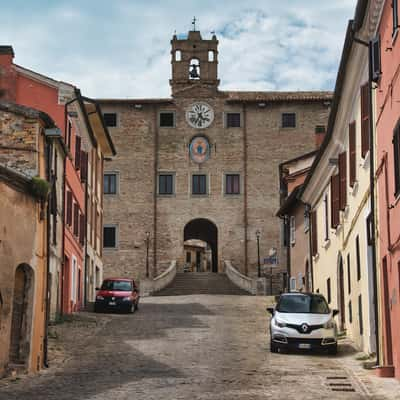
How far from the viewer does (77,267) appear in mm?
38062

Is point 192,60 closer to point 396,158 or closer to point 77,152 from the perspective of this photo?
point 77,152

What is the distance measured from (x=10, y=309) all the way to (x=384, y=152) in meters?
7.97

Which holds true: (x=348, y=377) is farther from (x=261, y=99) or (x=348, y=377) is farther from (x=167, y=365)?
(x=261, y=99)

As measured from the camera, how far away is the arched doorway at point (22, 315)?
1834 cm

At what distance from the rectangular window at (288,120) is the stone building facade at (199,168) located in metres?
0.07

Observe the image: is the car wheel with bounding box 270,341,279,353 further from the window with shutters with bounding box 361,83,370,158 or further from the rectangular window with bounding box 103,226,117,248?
the rectangular window with bounding box 103,226,117,248

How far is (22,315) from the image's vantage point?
18.5 m

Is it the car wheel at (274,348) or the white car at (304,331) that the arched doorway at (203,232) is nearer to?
the white car at (304,331)

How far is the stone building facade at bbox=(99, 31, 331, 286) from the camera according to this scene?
59.4 metres

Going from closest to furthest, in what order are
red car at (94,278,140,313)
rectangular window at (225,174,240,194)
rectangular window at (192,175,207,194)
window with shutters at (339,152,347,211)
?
window with shutters at (339,152,347,211) → red car at (94,278,140,313) → rectangular window at (225,174,240,194) → rectangular window at (192,175,207,194)

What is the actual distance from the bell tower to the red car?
27196 mm

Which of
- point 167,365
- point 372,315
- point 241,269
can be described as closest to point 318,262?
point 372,315

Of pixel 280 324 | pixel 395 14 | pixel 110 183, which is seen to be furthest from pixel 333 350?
pixel 110 183

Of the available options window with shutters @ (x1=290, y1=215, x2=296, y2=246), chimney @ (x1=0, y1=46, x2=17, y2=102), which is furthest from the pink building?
window with shutters @ (x1=290, y1=215, x2=296, y2=246)
